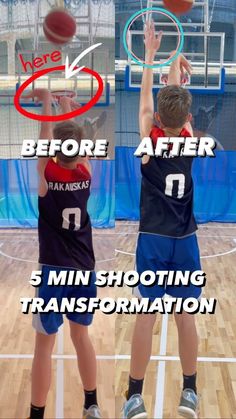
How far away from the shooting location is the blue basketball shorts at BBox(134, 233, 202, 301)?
A: 6.02 feet

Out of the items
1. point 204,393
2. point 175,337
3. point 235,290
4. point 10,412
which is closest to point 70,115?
point 10,412

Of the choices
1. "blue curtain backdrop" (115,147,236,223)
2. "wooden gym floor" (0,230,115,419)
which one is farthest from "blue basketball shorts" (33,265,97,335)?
"blue curtain backdrop" (115,147,236,223)

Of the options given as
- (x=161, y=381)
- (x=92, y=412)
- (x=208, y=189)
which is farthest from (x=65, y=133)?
(x=208, y=189)

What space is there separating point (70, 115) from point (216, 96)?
697 centimetres

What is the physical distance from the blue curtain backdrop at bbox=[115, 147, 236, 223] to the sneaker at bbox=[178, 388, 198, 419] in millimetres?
4641

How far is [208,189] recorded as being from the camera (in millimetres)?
6902

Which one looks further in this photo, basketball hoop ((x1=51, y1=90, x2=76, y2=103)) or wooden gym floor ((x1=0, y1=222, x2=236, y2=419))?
wooden gym floor ((x1=0, y1=222, x2=236, y2=419))

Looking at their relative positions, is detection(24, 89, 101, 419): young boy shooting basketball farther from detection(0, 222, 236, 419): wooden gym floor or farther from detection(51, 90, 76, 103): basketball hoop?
detection(0, 222, 236, 419): wooden gym floor

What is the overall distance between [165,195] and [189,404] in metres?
0.75

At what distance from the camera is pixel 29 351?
8.58 ft

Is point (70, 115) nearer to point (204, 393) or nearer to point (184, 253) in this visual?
point (184, 253)

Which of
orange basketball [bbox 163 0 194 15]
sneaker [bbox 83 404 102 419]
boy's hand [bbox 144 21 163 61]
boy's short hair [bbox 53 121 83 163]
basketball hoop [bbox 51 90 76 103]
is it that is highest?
orange basketball [bbox 163 0 194 15]

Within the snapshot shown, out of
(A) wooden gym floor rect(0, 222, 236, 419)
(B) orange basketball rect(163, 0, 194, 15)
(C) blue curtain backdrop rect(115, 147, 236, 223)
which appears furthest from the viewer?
(C) blue curtain backdrop rect(115, 147, 236, 223)

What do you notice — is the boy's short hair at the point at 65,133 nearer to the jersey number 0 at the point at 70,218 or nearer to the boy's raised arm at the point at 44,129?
the boy's raised arm at the point at 44,129
